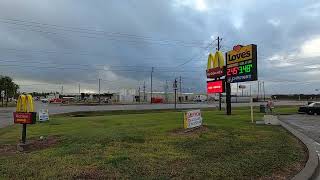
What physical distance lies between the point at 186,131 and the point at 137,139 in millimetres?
3438

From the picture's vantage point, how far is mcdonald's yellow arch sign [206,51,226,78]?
3727 cm

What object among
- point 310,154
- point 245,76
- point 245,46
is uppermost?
point 245,46

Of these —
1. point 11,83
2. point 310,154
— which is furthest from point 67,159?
point 11,83

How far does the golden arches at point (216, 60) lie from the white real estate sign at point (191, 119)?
20.5m

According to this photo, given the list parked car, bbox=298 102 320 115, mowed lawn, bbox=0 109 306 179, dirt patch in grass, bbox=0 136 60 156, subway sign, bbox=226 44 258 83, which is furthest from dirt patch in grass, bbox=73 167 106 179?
parked car, bbox=298 102 320 115

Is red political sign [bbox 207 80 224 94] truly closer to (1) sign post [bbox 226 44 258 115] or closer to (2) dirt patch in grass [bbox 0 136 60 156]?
(1) sign post [bbox 226 44 258 115]

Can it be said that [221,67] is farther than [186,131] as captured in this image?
Yes

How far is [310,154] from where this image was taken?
39.6 feet

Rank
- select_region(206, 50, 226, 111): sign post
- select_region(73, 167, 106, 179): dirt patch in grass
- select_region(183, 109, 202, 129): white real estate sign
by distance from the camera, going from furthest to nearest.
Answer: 1. select_region(206, 50, 226, 111): sign post
2. select_region(183, 109, 202, 129): white real estate sign
3. select_region(73, 167, 106, 179): dirt patch in grass

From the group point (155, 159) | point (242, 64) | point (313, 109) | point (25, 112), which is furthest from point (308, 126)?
point (313, 109)

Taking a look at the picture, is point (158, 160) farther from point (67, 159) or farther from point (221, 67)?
point (221, 67)

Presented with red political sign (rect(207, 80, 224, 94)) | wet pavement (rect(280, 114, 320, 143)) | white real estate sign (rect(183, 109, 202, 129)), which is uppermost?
red political sign (rect(207, 80, 224, 94))

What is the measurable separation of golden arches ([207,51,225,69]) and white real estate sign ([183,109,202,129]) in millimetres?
20548

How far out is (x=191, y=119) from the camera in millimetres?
16812
